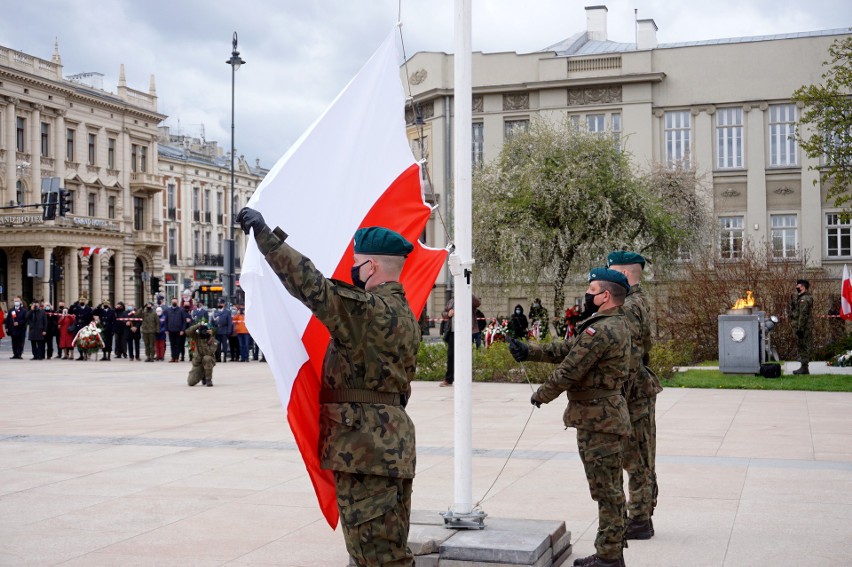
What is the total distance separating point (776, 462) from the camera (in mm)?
10453

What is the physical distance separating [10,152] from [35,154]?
2.45 m

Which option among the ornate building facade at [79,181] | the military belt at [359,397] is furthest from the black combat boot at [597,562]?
the ornate building facade at [79,181]

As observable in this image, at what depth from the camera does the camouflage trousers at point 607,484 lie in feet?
20.2

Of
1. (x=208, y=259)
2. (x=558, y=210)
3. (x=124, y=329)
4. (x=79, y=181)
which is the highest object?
(x=79, y=181)

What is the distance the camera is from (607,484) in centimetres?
617

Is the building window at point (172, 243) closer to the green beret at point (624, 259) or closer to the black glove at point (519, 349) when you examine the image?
the green beret at point (624, 259)

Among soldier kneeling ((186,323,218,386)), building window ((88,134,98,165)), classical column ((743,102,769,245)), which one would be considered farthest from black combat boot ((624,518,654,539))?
building window ((88,134,98,165))

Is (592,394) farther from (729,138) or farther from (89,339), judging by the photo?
(729,138)

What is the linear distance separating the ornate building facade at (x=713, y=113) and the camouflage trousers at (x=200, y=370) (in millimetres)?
26543

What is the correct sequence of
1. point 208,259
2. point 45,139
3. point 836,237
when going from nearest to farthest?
point 836,237, point 45,139, point 208,259

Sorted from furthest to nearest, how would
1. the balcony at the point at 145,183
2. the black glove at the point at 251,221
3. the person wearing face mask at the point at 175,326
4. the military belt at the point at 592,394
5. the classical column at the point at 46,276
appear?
the balcony at the point at 145,183, the classical column at the point at 46,276, the person wearing face mask at the point at 175,326, the military belt at the point at 592,394, the black glove at the point at 251,221

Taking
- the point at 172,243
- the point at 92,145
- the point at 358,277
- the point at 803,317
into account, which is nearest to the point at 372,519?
the point at 358,277

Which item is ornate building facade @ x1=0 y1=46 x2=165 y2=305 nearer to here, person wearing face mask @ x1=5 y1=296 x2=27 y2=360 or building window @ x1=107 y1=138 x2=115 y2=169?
building window @ x1=107 y1=138 x2=115 y2=169

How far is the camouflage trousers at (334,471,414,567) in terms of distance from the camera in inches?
182
